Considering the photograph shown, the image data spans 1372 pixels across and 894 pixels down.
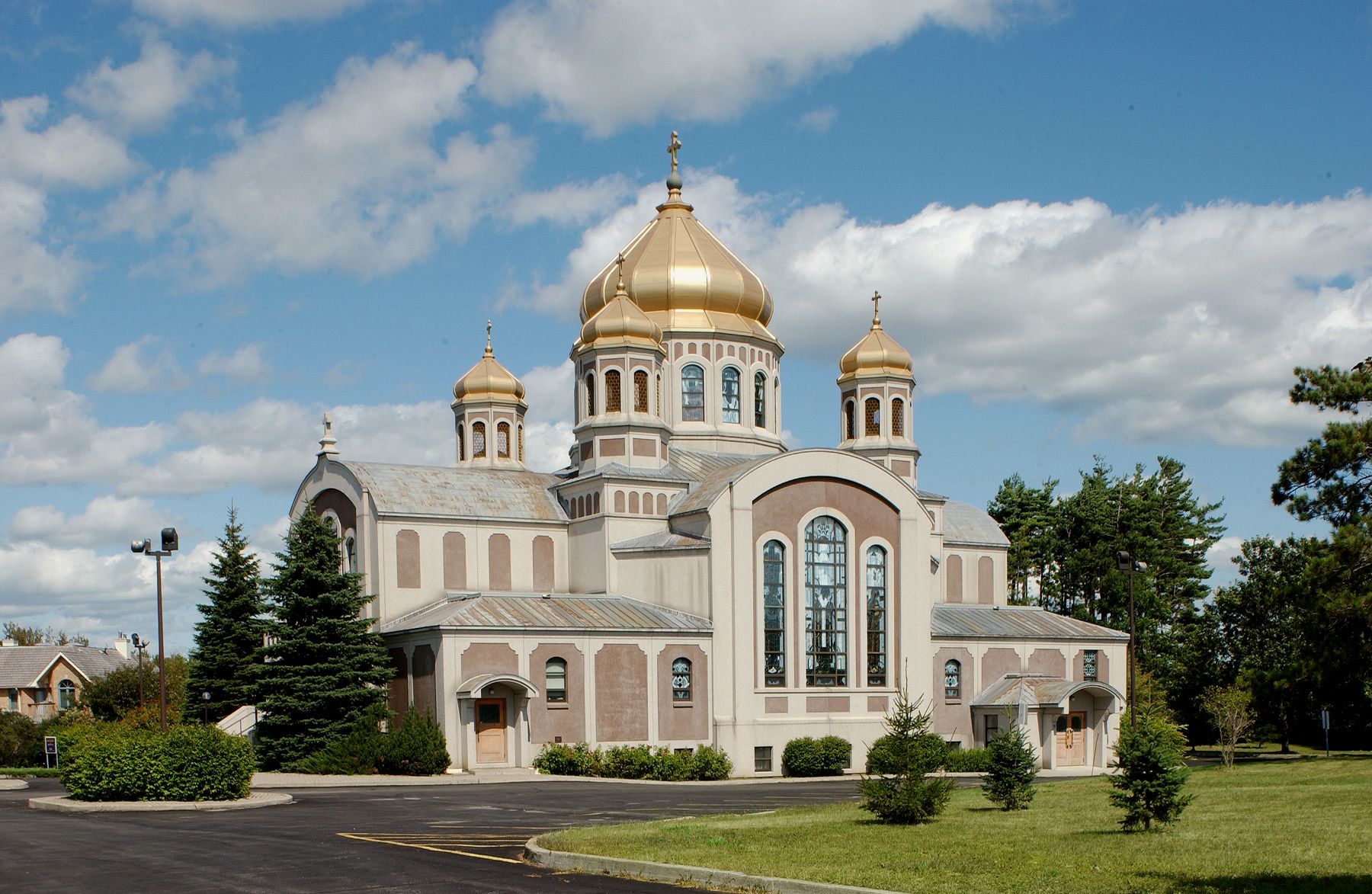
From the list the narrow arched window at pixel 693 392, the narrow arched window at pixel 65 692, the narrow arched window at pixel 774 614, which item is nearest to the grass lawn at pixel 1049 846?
the narrow arched window at pixel 774 614

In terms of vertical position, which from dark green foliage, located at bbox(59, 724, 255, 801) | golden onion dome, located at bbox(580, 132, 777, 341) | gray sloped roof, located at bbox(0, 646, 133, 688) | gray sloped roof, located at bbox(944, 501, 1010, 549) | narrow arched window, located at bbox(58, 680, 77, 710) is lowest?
narrow arched window, located at bbox(58, 680, 77, 710)

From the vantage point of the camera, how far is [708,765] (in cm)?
4472

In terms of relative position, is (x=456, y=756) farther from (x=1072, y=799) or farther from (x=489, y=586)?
(x=1072, y=799)

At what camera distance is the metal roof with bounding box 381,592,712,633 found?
4522 cm

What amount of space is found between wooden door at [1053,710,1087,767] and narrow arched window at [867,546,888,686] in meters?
7.28

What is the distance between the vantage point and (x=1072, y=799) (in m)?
25.6

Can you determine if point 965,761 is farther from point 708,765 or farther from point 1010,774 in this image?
point 1010,774

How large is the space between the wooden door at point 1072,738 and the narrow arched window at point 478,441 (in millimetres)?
24803

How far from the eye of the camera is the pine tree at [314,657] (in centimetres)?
4328

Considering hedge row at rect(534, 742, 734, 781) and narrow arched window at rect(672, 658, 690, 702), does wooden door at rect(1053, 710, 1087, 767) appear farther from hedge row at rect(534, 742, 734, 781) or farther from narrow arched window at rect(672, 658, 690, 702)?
hedge row at rect(534, 742, 734, 781)

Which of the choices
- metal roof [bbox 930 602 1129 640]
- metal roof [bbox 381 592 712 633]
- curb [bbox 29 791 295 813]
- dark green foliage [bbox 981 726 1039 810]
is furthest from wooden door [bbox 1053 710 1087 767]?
curb [bbox 29 791 295 813]

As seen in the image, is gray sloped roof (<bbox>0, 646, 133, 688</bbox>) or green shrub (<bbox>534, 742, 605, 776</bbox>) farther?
gray sloped roof (<bbox>0, 646, 133, 688</bbox>)

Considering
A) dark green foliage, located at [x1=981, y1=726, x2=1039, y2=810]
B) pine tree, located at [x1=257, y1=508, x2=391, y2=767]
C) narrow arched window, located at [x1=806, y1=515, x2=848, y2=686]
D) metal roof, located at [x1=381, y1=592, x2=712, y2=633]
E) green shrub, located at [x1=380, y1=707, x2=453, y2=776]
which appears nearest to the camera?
dark green foliage, located at [x1=981, y1=726, x2=1039, y2=810]

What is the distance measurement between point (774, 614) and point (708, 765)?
6.88m
